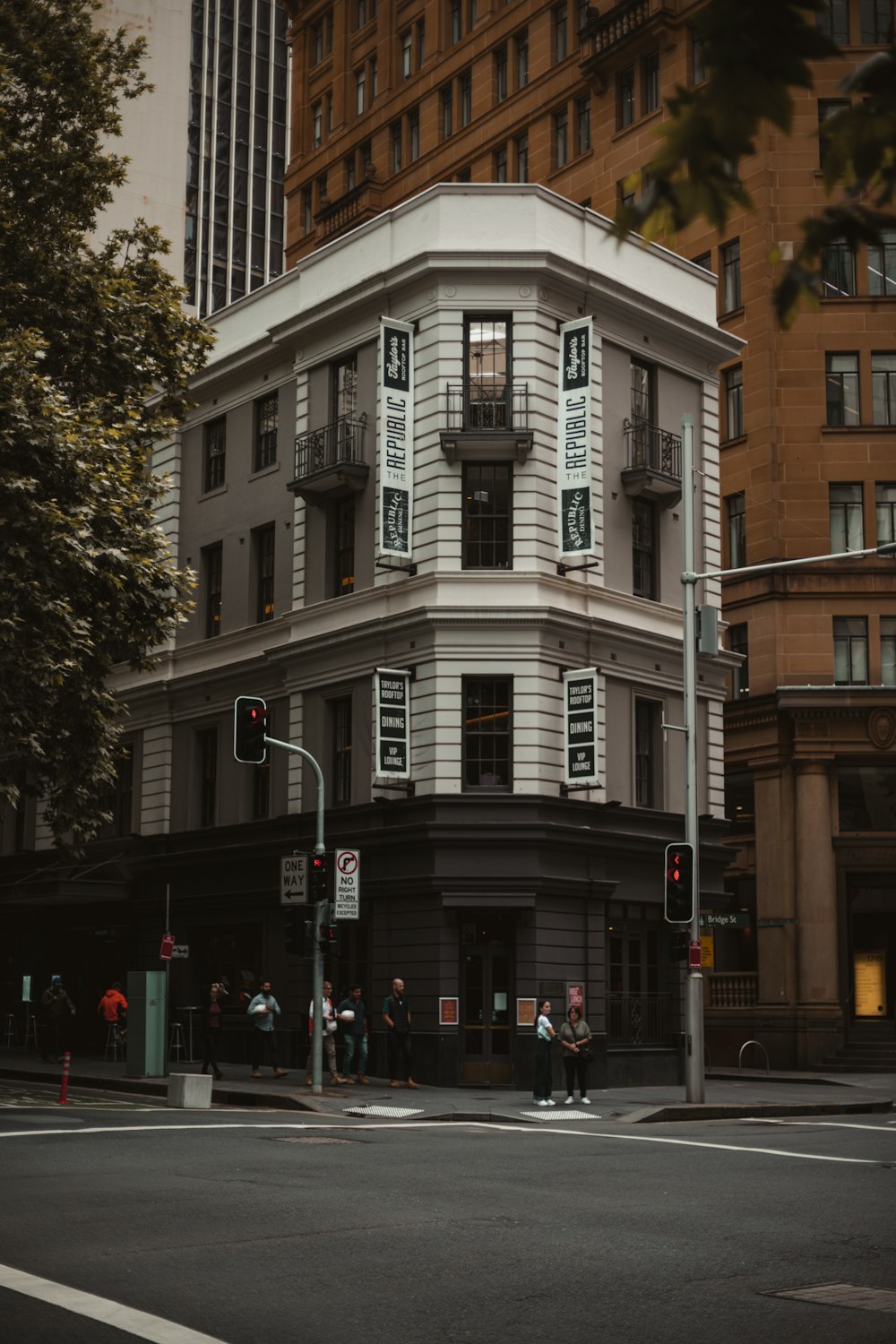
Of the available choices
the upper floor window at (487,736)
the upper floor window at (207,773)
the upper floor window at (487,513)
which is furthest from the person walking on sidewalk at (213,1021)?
the upper floor window at (487,513)

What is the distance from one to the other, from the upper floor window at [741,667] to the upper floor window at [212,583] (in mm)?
13152

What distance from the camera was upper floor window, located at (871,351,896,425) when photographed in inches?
1633

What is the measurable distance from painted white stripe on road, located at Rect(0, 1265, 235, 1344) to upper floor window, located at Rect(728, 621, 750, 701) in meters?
33.2

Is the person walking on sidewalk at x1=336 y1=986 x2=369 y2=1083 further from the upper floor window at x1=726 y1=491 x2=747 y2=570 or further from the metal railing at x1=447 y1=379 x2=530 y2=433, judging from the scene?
the upper floor window at x1=726 y1=491 x2=747 y2=570

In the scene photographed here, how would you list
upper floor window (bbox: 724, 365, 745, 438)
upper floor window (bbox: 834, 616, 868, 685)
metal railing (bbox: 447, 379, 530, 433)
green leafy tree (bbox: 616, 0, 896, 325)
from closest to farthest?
green leafy tree (bbox: 616, 0, 896, 325), metal railing (bbox: 447, 379, 530, 433), upper floor window (bbox: 834, 616, 868, 685), upper floor window (bbox: 724, 365, 745, 438)

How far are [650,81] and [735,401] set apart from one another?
10.9 metres

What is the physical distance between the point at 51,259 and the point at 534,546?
10.3m

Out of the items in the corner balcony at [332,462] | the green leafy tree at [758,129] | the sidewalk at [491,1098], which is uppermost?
the corner balcony at [332,462]

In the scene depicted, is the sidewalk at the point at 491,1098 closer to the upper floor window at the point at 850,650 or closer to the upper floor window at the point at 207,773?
the upper floor window at the point at 207,773

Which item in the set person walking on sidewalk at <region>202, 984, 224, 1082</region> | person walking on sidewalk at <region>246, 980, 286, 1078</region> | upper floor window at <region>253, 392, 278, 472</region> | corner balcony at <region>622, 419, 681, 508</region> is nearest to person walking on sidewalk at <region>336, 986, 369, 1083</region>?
person walking on sidewalk at <region>246, 980, 286, 1078</region>

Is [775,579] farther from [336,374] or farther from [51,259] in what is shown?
[51,259]

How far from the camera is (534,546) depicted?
3080 cm

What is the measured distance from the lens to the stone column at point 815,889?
3850cm

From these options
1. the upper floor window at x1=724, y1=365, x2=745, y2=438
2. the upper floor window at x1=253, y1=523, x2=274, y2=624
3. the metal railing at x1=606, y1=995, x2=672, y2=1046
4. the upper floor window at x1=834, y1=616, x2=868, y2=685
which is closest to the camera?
the metal railing at x1=606, y1=995, x2=672, y2=1046
